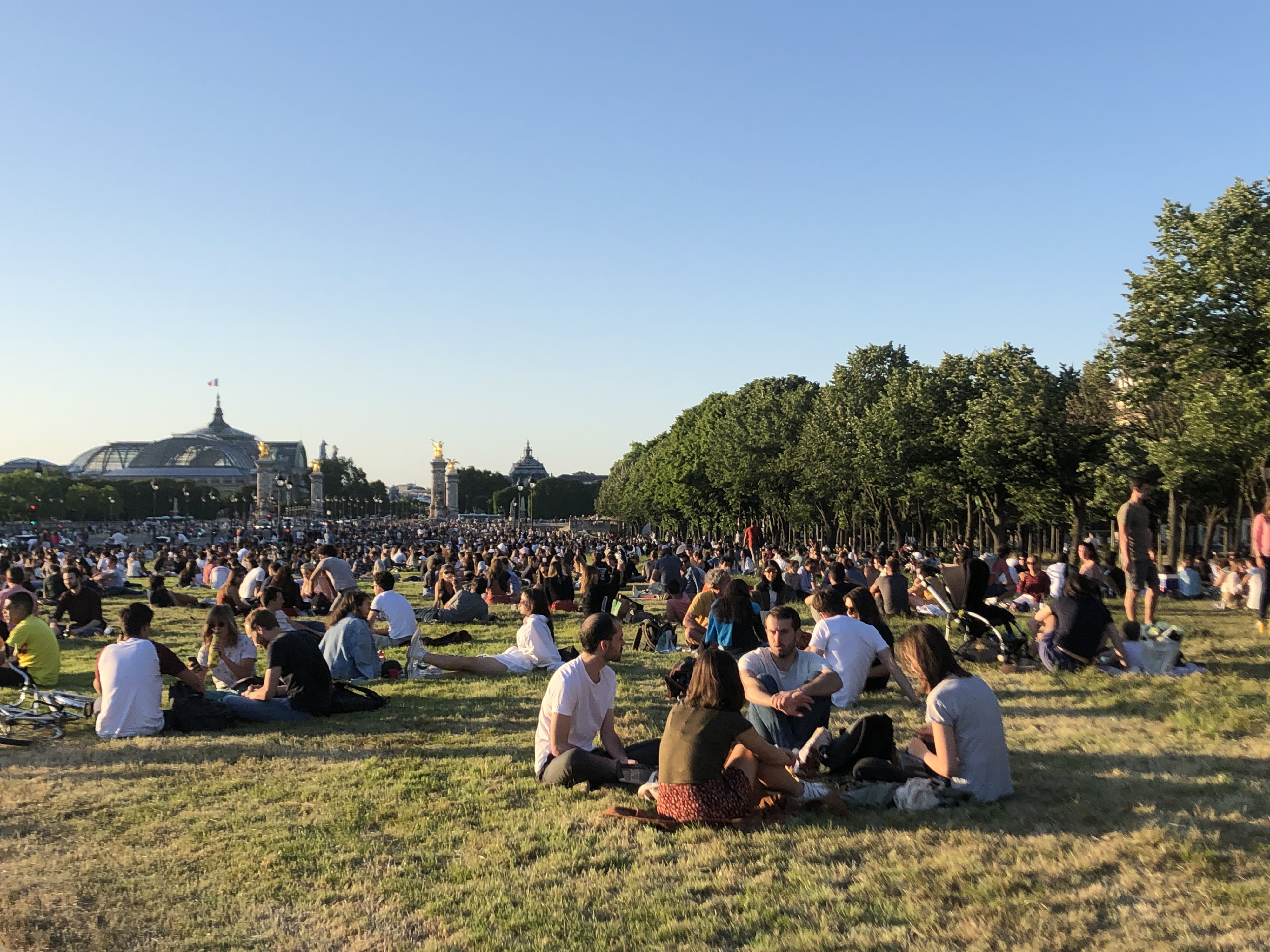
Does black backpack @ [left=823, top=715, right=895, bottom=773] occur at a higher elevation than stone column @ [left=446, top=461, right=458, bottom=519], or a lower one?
lower

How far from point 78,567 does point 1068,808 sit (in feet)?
79.9

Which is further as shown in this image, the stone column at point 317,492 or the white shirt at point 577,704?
the stone column at point 317,492

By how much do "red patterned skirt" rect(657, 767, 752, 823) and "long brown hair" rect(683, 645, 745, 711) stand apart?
0.45m

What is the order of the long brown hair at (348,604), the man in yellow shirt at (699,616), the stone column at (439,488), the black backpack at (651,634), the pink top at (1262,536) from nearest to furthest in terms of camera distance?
the long brown hair at (348,604), the man in yellow shirt at (699,616), the pink top at (1262,536), the black backpack at (651,634), the stone column at (439,488)

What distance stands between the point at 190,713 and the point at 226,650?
1.73 m

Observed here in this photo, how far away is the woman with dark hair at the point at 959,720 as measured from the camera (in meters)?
6.43

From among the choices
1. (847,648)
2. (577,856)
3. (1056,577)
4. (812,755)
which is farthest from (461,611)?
(577,856)

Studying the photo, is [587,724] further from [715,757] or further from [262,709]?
[262,709]

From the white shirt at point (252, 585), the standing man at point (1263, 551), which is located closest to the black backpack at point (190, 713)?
the white shirt at point (252, 585)

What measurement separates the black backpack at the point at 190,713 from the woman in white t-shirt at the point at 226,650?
127 cm

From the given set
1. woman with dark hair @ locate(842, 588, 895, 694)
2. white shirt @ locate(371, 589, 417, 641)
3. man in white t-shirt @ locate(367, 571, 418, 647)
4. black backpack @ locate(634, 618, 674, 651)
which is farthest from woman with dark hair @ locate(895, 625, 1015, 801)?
white shirt @ locate(371, 589, 417, 641)

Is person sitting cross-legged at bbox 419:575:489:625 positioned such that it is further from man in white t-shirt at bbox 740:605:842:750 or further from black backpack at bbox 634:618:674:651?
man in white t-shirt at bbox 740:605:842:750

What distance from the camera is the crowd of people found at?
6.43 m

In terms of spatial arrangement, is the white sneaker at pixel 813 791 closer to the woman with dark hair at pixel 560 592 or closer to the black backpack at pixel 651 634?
the black backpack at pixel 651 634
